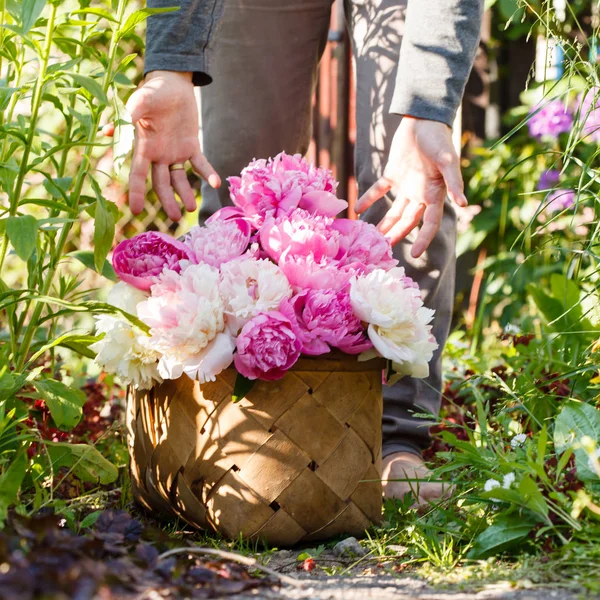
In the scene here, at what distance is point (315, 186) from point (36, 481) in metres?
0.67

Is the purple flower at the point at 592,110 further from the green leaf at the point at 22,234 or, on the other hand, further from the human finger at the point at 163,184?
the green leaf at the point at 22,234

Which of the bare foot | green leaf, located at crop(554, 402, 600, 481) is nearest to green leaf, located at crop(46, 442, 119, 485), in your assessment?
the bare foot

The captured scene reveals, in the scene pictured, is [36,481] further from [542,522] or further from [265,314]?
[542,522]

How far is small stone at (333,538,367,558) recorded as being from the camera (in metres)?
1.24

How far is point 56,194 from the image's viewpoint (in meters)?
1.40

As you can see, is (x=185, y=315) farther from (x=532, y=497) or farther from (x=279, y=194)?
(x=532, y=497)

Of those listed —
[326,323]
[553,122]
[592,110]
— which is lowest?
[326,323]

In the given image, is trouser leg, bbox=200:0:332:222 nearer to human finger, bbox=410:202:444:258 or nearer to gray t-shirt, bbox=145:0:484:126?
gray t-shirt, bbox=145:0:484:126

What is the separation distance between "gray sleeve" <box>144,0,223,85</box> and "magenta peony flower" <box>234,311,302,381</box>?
62 centimetres

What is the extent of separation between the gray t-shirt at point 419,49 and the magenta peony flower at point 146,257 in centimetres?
40

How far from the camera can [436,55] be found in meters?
1.56

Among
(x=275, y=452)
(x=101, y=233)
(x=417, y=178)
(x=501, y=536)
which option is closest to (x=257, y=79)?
(x=417, y=178)

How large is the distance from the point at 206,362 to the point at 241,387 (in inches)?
2.8

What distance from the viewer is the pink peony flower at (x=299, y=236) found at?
128 cm
